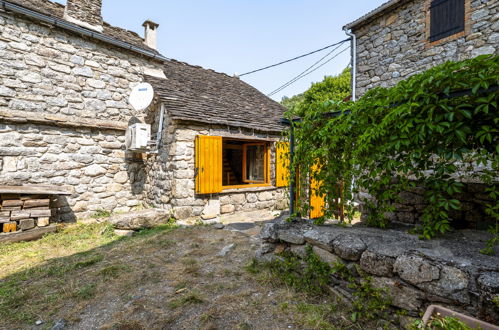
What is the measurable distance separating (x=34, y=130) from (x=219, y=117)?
13.9 feet

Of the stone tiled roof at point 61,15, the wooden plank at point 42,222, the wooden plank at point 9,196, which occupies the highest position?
the stone tiled roof at point 61,15

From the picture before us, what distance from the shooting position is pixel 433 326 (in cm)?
153

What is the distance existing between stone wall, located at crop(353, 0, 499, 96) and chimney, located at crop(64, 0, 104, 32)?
7540 mm

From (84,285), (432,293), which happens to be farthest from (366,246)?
(84,285)

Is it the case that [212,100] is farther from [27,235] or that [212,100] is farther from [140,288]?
[140,288]

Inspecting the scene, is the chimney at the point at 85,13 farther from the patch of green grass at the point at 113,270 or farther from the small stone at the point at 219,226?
the patch of green grass at the point at 113,270

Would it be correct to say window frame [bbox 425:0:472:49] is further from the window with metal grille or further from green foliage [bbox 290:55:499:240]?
green foliage [bbox 290:55:499:240]

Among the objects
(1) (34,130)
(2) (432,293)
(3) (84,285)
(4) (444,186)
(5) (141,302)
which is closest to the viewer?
(2) (432,293)

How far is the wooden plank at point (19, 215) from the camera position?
175 inches

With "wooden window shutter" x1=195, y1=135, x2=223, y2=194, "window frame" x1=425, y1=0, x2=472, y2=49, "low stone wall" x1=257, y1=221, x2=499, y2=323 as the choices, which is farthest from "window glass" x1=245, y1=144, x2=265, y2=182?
"low stone wall" x1=257, y1=221, x2=499, y2=323

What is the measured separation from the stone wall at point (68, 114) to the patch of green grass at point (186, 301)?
4.69 metres

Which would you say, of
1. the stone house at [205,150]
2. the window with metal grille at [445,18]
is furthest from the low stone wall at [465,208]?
the window with metal grille at [445,18]

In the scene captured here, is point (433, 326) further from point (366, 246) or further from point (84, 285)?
point (84, 285)

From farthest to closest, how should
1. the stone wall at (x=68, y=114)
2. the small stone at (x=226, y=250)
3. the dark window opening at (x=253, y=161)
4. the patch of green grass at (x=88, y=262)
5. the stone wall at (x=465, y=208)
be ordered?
the dark window opening at (x=253, y=161), the stone wall at (x=68, y=114), the small stone at (x=226, y=250), the patch of green grass at (x=88, y=262), the stone wall at (x=465, y=208)
